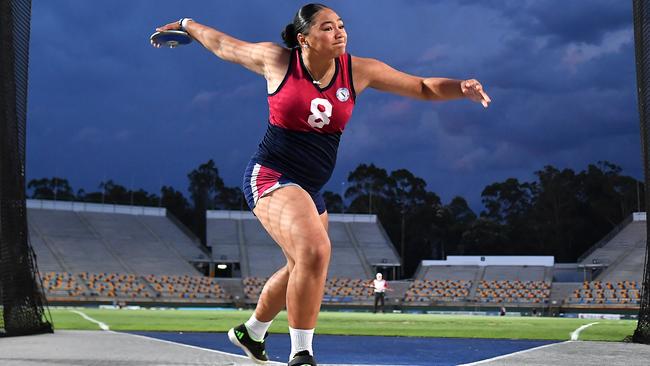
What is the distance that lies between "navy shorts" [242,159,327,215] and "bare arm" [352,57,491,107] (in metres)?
0.84

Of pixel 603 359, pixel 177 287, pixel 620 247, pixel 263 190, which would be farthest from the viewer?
pixel 620 247

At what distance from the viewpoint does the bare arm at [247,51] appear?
506cm

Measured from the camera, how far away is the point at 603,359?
7.72 metres

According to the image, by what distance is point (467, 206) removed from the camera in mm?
92625

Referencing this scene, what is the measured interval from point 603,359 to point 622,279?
47006mm

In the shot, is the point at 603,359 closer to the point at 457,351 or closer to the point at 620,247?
the point at 457,351

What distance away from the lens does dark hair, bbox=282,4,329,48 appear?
4.96 metres

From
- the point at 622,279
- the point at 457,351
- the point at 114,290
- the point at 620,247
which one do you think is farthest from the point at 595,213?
the point at 457,351

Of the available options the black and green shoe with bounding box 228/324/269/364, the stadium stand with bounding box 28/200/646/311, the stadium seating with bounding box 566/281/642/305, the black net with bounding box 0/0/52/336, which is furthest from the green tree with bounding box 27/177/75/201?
the black and green shoe with bounding box 228/324/269/364

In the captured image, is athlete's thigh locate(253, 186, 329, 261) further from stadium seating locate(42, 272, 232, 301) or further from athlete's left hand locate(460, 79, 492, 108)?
stadium seating locate(42, 272, 232, 301)

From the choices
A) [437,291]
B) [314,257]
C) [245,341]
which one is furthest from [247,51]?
[437,291]

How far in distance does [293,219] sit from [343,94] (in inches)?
37.3

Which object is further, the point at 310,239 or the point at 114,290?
the point at 114,290

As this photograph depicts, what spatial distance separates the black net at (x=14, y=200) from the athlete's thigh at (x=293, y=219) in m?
8.51
